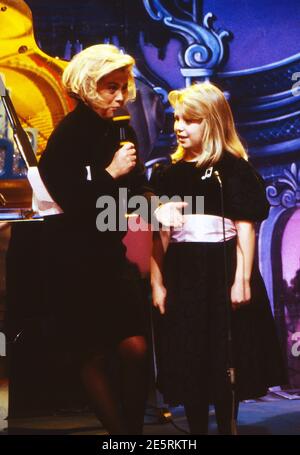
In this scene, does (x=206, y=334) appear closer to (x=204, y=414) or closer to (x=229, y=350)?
(x=229, y=350)

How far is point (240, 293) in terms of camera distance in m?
2.69

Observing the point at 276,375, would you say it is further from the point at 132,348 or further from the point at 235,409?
the point at 132,348

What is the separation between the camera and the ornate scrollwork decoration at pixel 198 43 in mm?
4023

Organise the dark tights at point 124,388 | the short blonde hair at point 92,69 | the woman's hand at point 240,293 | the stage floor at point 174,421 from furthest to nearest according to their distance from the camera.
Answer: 1. the stage floor at point 174,421
2. the woman's hand at point 240,293
3. the short blonde hair at point 92,69
4. the dark tights at point 124,388

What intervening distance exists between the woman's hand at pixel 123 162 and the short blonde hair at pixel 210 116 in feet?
1.32

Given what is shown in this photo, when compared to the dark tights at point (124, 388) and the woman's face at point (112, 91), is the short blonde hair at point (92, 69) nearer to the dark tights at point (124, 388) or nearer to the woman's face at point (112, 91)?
the woman's face at point (112, 91)

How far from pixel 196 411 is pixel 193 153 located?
1.01 meters

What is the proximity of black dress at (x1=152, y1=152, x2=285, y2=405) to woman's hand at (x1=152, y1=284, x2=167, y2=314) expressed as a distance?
0.02 meters

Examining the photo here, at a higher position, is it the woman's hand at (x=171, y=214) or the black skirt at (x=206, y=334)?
the woman's hand at (x=171, y=214)

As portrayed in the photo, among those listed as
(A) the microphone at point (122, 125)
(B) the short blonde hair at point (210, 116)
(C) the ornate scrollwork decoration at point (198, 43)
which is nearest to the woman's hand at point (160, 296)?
(B) the short blonde hair at point (210, 116)

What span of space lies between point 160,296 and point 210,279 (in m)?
0.21

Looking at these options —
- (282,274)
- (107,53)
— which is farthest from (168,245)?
(282,274)

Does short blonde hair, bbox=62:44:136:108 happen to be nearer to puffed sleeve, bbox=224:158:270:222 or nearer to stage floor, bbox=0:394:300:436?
puffed sleeve, bbox=224:158:270:222

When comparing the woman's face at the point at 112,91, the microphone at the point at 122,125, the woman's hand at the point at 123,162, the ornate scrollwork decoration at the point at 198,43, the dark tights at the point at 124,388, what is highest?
the ornate scrollwork decoration at the point at 198,43
